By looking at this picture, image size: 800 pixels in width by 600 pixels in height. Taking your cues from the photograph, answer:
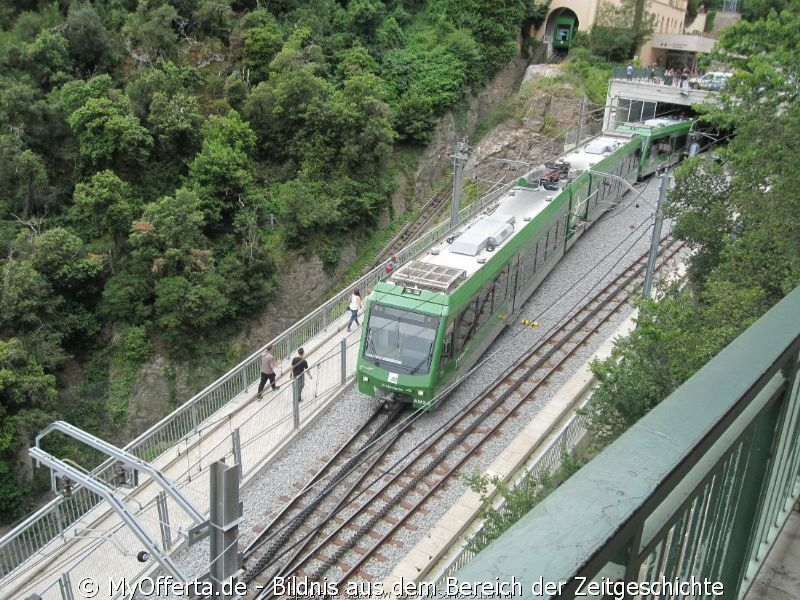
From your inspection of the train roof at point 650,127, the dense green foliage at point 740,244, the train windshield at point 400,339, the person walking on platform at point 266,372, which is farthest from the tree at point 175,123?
the dense green foliage at point 740,244

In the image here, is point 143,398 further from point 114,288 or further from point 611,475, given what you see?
point 611,475

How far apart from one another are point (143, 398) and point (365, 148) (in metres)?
15.7

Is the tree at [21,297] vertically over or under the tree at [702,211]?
under

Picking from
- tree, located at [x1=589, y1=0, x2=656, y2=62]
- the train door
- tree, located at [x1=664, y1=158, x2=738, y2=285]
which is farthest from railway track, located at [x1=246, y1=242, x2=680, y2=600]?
tree, located at [x1=589, y1=0, x2=656, y2=62]

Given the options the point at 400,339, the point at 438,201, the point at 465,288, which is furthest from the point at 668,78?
the point at 400,339

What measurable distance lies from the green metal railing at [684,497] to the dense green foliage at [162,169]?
23.0 metres

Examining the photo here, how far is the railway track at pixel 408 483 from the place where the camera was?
12.4 m

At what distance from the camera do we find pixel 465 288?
16359mm

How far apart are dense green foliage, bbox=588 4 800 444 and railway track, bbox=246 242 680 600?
260 centimetres

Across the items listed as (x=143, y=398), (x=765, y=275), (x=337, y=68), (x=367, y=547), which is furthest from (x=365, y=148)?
(x=367, y=547)

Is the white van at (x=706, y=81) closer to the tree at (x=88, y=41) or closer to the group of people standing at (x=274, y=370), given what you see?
the group of people standing at (x=274, y=370)

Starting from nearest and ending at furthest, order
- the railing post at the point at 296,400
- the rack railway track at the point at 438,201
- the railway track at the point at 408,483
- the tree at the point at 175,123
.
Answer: the railway track at the point at 408,483, the railing post at the point at 296,400, the tree at the point at 175,123, the rack railway track at the point at 438,201

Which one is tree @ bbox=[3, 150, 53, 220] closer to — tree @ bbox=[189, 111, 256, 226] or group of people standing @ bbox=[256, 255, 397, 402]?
tree @ bbox=[189, 111, 256, 226]

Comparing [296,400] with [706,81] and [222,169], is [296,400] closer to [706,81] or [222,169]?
[222,169]
